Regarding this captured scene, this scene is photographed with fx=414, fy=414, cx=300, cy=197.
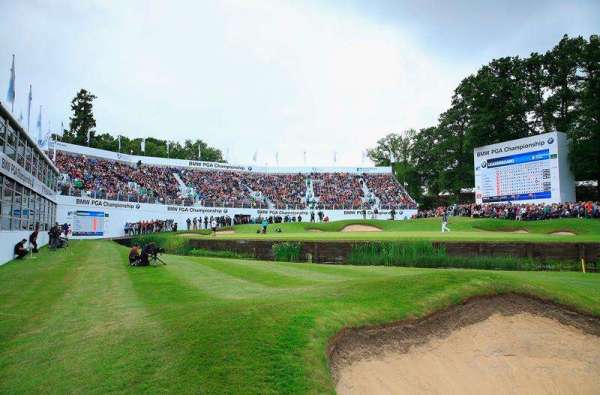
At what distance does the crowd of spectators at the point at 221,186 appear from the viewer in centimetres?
4866

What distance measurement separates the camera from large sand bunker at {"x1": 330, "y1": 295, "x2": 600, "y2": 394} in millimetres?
6219

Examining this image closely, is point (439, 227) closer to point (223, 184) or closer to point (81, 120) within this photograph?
point (223, 184)

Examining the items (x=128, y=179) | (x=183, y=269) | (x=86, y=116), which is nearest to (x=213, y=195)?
(x=128, y=179)

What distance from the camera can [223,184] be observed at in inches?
2488

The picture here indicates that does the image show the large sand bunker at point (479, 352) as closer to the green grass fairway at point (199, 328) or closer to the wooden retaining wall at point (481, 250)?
the green grass fairway at point (199, 328)

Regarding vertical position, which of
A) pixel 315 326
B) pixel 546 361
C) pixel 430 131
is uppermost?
pixel 430 131

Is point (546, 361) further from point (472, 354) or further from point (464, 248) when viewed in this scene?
point (464, 248)

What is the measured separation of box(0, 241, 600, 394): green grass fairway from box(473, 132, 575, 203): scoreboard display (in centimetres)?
3214

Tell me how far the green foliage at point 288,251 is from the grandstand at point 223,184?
1165 inches

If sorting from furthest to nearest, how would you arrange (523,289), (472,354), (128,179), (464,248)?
(128,179) → (464,248) → (523,289) → (472,354)

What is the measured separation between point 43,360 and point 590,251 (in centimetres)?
1968

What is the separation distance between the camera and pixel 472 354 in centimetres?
724

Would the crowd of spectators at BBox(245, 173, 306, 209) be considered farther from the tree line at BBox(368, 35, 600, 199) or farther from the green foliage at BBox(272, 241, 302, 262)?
the green foliage at BBox(272, 241, 302, 262)

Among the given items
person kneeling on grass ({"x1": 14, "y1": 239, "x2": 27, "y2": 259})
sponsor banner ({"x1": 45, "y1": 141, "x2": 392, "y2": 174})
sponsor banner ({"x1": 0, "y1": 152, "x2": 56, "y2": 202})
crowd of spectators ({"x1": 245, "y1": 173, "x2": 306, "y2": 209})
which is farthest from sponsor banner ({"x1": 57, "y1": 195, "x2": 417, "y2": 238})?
person kneeling on grass ({"x1": 14, "y1": 239, "x2": 27, "y2": 259})
